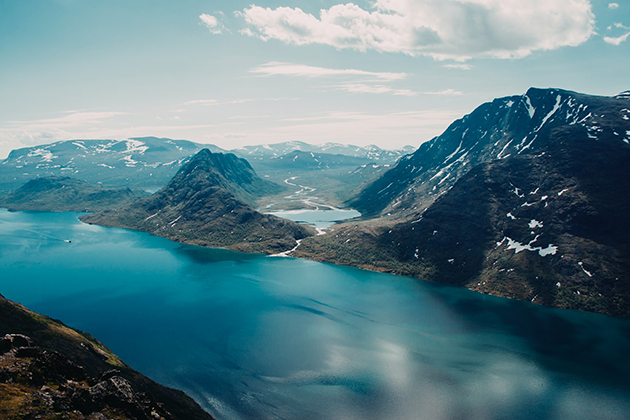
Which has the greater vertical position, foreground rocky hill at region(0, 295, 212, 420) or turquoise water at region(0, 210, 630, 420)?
foreground rocky hill at region(0, 295, 212, 420)

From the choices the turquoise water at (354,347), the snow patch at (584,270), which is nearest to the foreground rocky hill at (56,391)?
the turquoise water at (354,347)

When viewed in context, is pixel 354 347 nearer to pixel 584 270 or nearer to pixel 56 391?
pixel 56 391

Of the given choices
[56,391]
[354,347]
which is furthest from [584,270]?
[56,391]

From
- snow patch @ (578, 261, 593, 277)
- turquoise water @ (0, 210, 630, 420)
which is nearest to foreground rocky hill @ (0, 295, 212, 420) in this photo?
turquoise water @ (0, 210, 630, 420)

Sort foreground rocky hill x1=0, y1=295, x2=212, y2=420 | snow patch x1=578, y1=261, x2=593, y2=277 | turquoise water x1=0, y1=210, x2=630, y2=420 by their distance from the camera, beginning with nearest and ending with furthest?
foreground rocky hill x1=0, y1=295, x2=212, y2=420 < turquoise water x1=0, y1=210, x2=630, y2=420 < snow patch x1=578, y1=261, x2=593, y2=277

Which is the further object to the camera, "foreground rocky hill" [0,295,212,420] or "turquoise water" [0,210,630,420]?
"turquoise water" [0,210,630,420]

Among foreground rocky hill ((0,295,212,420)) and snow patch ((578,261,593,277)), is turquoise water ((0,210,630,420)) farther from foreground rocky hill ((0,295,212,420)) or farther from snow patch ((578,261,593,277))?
foreground rocky hill ((0,295,212,420))

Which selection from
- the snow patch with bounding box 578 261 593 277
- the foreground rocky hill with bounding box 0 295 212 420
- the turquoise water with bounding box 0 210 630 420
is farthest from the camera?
the snow patch with bounding box 578 261 593 277

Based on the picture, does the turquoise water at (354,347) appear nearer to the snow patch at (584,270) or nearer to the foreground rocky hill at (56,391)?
the snow patch at (584,270)

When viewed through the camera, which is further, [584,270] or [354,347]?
[584,270]

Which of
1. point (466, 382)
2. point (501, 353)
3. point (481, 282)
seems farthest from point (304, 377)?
point (481, 282)
